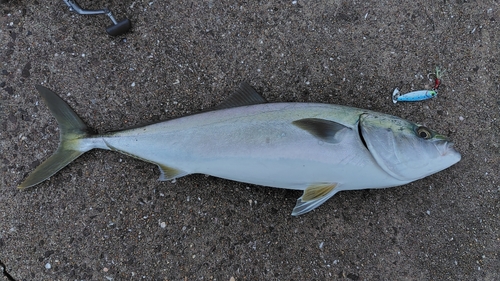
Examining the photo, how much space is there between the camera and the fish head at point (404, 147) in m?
2.15

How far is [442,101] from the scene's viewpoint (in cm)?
259

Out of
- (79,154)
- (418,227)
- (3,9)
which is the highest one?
(3,9)

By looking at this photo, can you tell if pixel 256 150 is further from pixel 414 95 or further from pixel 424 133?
pixel 414 95

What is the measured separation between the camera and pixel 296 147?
2.15m

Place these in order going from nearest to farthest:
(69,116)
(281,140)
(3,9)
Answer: (281,140) → (69,116) → (3,9)

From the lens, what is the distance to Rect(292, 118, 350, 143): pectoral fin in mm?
2131

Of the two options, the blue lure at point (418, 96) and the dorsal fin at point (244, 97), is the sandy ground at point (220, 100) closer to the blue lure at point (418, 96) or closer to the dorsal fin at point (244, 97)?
the blue lure at point (418, 96)

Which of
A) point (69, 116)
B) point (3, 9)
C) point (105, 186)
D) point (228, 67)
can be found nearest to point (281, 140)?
point (228, 67)

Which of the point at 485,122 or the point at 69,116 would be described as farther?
the point at 485,122

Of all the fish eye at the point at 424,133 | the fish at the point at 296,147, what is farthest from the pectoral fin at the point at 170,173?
the fish eye at the point at 424,133

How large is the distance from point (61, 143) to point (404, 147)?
2444 millimetres

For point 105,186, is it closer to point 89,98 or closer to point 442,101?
point 89,98

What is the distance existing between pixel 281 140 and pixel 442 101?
1434mm

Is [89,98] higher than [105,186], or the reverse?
[89,98]
